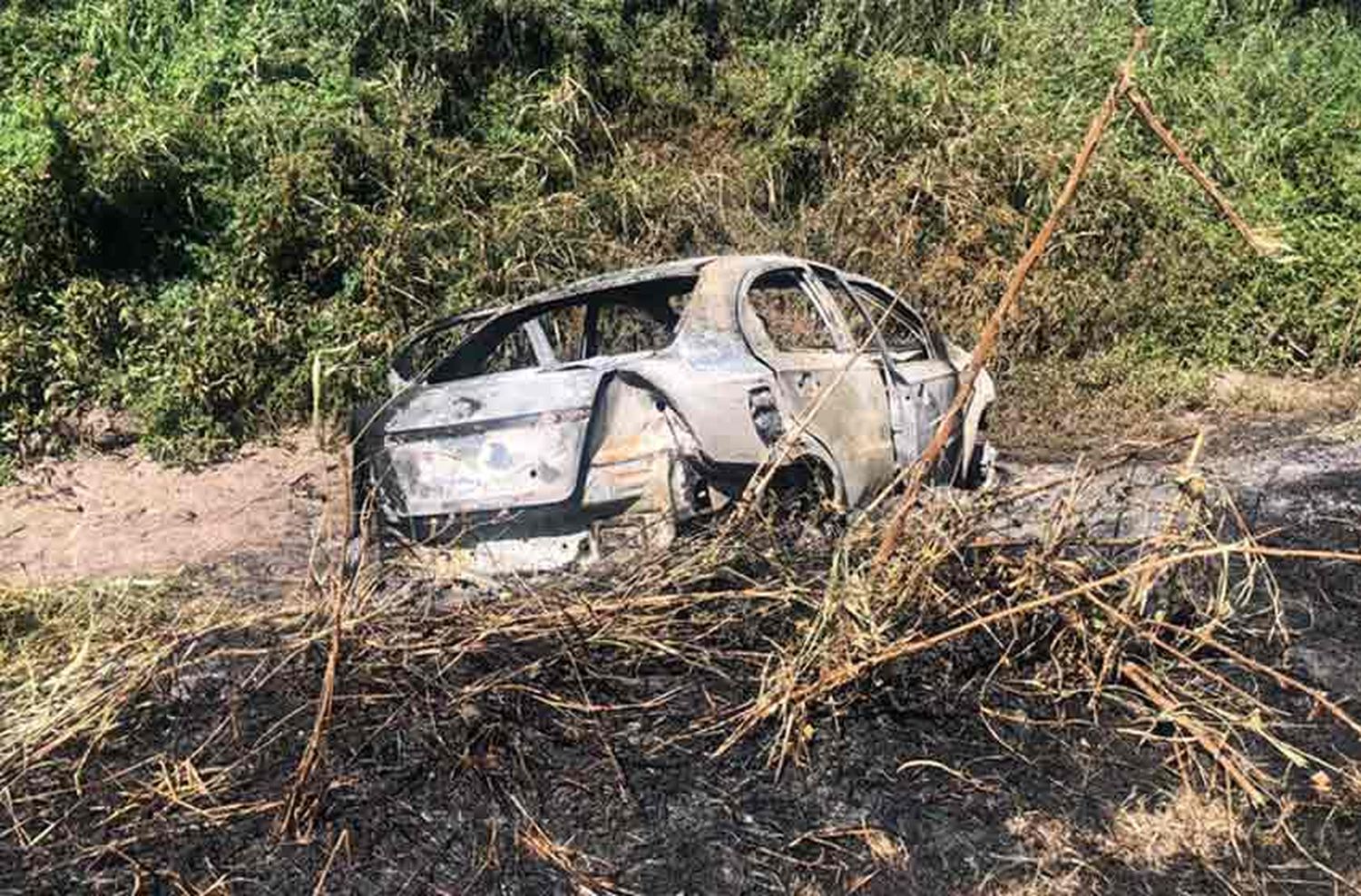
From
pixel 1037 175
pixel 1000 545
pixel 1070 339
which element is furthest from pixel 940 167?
pixel 1000 545

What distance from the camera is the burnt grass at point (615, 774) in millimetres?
3939

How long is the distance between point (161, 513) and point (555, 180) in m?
4.40

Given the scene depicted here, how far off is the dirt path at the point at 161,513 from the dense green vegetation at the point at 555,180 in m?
0.28

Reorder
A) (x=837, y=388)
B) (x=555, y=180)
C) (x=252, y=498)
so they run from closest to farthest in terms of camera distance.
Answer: (x=837, y=388), (x=252, y=498), (x=555, y=180)

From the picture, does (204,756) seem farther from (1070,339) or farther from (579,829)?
(1070,339)

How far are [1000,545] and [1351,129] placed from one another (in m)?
10.2

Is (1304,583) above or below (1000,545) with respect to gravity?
below

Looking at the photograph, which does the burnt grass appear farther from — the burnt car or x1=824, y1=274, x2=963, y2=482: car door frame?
x1=824, y1=274, x2=963, y2=482: car door frame

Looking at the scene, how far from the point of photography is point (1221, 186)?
12977 mm

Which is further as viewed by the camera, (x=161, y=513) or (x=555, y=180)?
(x=555, y=180)

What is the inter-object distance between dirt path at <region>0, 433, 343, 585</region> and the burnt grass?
2.88 metres

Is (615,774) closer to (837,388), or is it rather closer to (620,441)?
(620,441)

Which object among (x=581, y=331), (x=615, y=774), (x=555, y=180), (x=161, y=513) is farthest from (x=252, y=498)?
(x=615, y=774)

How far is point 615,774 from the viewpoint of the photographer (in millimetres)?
4312
